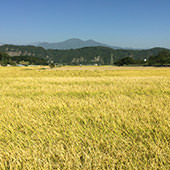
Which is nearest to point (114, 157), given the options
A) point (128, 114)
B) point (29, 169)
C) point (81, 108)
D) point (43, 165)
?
point (43, 165)

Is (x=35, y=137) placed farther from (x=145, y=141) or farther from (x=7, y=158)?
(x=145, y=141)

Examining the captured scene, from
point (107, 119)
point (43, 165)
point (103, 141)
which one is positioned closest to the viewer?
point (43, 165)

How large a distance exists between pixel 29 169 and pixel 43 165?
0.56 feet

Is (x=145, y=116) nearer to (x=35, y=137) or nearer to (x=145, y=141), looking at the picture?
(x=145, y=141)

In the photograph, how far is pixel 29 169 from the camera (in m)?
1.76

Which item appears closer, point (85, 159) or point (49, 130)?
point (85, 159)

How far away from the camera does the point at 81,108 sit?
4.25 m

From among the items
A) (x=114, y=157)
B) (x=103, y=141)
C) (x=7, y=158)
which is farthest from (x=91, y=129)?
(x=7, y=158)

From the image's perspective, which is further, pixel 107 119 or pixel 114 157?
pixel 107 119

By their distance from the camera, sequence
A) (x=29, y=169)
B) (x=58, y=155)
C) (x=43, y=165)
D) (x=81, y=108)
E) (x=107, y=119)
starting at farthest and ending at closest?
(x=81, y=108), (x=107, y=119), (x=58, y=155), (x=43, y=165), (x=29, y=169)

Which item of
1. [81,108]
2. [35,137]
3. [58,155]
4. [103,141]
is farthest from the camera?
[81,108]

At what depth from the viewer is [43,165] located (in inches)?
73.8

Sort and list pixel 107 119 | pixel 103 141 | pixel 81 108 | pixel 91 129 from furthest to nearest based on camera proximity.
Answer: pixel 81 108
pixel 107 119
pixel 91 129
pixel 103 141

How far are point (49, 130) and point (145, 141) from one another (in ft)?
5.29
